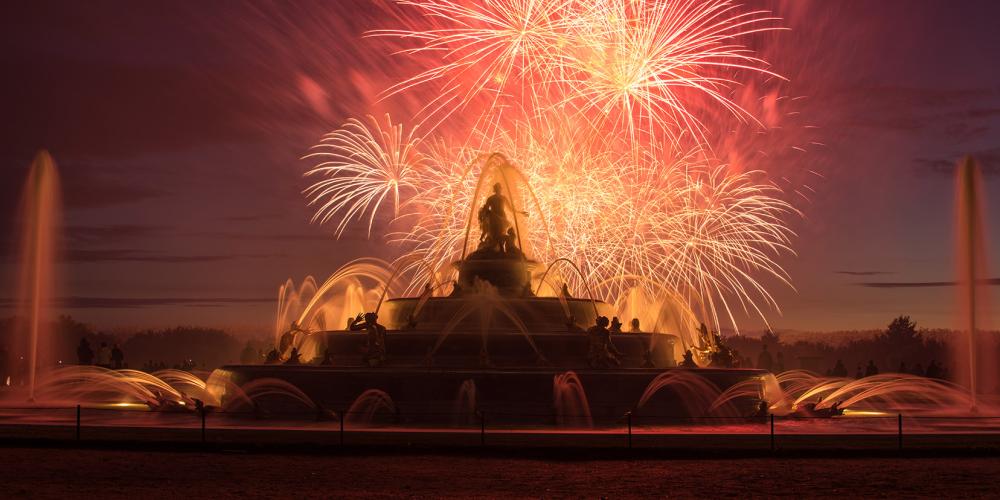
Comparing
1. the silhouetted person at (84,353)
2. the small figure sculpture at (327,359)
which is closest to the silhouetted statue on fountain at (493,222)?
the small figure sculpture at (327,359)

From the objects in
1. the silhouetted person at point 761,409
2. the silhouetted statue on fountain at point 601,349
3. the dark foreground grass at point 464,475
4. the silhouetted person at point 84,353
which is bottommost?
the dark foreground grass at point 464,475

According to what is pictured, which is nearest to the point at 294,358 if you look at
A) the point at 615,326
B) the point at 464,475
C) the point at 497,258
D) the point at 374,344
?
the point at 374,344

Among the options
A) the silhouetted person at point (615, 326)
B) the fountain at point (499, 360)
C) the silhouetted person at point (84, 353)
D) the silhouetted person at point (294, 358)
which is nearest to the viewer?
the fountain at point (499, 360)

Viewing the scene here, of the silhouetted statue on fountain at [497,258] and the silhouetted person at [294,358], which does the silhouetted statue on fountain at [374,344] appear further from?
the silhouetted statue on fountain at [497,258]

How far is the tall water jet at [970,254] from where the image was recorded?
3681 centimetres

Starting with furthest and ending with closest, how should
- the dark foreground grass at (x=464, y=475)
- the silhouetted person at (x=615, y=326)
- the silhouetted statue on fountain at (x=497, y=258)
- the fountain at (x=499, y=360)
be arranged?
1. the silhouetted statue on fountain at (x=497, y=258)
2. the silhouetted person at (x=615, y=326)
3. the fountain at (x=499, y=360)
4. the dark foreground grass at (x=464, y=475)

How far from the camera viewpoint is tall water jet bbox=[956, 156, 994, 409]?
36812mm

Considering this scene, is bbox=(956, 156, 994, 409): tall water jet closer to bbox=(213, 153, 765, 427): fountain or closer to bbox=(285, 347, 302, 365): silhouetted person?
bbox=(213, 153, 765, 427): fountain

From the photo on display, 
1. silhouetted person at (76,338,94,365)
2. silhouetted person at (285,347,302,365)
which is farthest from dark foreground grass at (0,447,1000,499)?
silhouetted person at (76,338,94,365)

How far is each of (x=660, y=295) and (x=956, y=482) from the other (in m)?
25.2

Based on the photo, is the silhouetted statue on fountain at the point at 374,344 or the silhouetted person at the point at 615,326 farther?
the silhouetted person at the point at 615,326

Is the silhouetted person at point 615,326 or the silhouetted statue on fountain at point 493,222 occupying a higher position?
the silhouetted statue on fountain at point 493,222

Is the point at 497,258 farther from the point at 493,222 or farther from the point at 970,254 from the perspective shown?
the point at 970,254

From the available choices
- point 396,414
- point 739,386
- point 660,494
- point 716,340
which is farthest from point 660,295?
point 660,494
